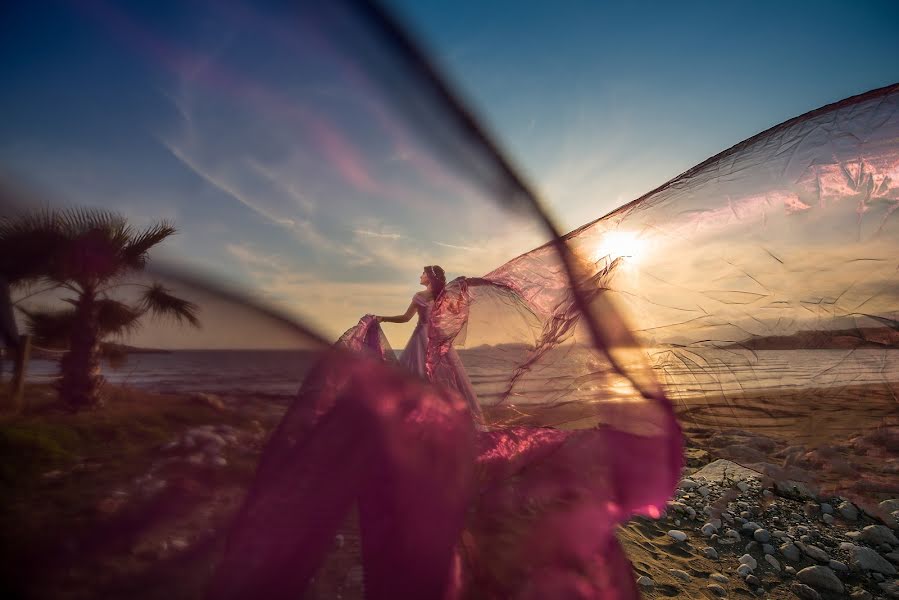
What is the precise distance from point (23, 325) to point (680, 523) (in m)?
5.73

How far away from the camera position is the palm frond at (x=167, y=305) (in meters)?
2.59

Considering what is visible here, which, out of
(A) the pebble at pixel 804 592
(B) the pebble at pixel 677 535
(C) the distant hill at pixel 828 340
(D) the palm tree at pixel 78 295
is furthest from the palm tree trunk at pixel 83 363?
(A) the pebble at pixel 804 592

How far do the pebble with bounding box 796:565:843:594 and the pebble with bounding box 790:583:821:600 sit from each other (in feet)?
0.37

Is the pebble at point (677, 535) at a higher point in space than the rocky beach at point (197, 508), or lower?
lower

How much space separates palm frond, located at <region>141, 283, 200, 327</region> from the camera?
102 inches

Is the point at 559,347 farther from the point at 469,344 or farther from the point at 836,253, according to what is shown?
the point at 836,253

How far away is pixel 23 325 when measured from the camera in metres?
2.60

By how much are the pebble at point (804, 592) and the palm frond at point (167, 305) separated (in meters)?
4.70

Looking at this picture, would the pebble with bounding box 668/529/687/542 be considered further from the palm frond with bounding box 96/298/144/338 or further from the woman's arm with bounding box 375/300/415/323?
the palm frond with bounding box 96/298/144/338

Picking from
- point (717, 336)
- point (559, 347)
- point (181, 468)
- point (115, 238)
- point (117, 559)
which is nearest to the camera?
point (117, 559)

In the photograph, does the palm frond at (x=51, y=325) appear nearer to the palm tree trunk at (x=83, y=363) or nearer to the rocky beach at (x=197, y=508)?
the palm tree trunk at (x=83, y=363)

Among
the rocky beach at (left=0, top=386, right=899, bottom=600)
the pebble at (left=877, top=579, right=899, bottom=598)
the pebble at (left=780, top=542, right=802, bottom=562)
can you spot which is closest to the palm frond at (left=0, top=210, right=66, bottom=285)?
the rocky beach at (left=0, top=386, right=899, bottom=600)

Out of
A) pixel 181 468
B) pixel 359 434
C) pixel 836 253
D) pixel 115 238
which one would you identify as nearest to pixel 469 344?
pixel 359 434

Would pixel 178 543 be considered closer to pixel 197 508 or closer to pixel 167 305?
pixel 197 508
